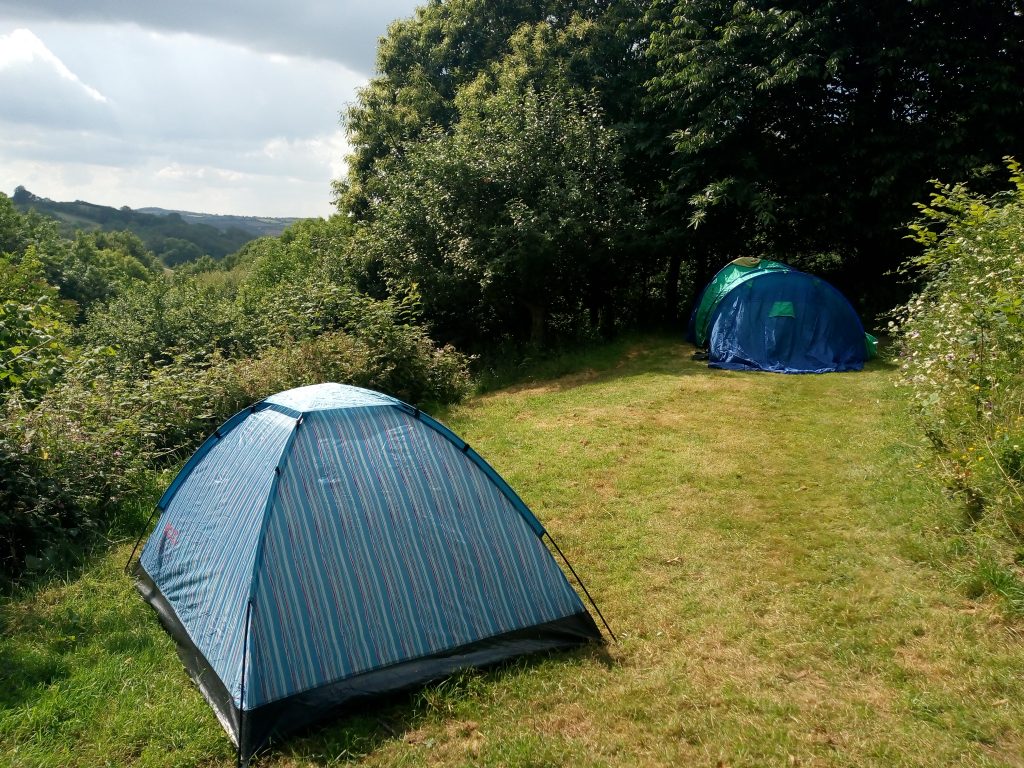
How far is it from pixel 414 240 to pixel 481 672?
1131cm

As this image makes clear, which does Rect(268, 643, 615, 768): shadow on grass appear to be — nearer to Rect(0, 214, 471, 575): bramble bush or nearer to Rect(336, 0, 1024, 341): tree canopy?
Rect(0, 214, 471, 575): bramble bush

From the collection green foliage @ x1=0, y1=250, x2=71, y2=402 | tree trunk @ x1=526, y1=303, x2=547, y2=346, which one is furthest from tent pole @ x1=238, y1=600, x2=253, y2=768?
tree trunk @ x1=526, y1=303, x2=547, y2=346

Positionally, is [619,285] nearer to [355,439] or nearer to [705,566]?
[705,566]

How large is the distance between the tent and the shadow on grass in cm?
830

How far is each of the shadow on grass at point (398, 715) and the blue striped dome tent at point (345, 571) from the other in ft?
0.21

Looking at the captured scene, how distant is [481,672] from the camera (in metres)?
3.91

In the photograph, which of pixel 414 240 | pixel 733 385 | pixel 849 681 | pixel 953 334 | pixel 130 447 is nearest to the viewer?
pixel 849 681

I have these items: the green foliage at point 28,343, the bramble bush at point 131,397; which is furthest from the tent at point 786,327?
the green foliage at point 28,343

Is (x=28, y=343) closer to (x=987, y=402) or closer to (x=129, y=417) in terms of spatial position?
(x=129, y=417)

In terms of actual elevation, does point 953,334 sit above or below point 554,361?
above

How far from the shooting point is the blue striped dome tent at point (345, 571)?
3.55m

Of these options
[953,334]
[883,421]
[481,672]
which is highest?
[953,334]

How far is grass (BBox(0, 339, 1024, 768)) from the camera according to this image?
335 centimetres

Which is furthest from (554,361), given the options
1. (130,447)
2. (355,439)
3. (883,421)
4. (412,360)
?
(355,439)
